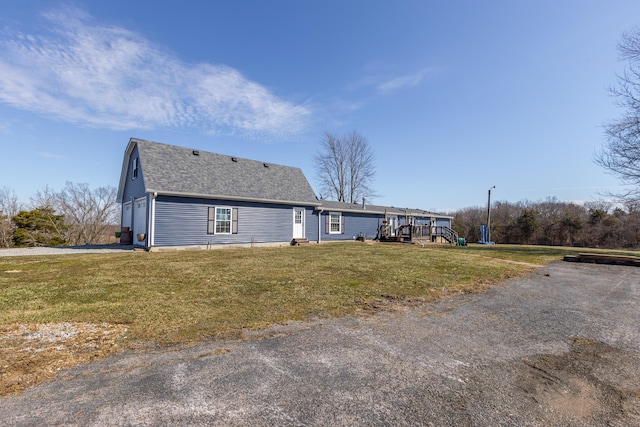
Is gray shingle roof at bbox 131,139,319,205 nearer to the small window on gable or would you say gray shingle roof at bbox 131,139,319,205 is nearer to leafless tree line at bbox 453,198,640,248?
the small window on gable

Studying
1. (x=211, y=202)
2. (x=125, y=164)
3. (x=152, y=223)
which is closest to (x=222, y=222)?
(x=211, y=202)

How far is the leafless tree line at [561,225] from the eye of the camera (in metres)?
27.2

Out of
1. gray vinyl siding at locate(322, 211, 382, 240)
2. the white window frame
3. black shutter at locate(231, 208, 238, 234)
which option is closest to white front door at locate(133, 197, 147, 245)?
the white window frame

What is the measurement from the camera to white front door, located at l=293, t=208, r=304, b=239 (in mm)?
18498

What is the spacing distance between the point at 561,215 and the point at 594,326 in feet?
118

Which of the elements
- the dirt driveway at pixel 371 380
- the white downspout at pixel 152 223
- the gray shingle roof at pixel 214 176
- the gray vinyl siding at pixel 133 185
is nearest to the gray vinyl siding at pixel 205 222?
the white downspout at pixel 152 223

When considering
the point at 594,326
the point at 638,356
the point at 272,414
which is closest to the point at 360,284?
the point at 594,326

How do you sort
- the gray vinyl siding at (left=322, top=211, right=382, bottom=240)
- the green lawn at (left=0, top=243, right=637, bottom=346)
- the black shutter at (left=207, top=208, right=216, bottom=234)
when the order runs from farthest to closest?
1. the gray vinyl siding at (left=322, top=211, right=382, bottom=240)
2. the black shutter at (left=207, top=208, right=216, bottom=234)
3. the green lawn at (left=0, top=243, right=637, bottom=346)

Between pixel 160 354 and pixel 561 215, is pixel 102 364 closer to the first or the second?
pixel 160 354

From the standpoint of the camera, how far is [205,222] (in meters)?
14.9

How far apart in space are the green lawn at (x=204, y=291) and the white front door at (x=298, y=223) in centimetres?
905

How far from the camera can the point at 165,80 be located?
44.4ft

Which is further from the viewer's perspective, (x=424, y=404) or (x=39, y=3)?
(x=39, y=3)

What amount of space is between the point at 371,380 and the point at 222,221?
14.1 m
